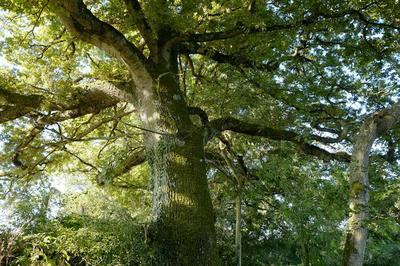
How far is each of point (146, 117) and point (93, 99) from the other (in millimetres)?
1404

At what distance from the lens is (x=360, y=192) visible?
4742 mm

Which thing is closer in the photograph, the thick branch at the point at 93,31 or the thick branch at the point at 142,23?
the thick branch at the point at 93,31

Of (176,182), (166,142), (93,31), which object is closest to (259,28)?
(166,142)

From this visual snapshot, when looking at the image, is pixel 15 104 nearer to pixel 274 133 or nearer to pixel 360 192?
pixel 274 133

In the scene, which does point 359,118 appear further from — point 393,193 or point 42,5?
point 42,5

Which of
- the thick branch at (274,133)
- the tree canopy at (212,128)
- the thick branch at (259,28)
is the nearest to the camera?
the tree canopy at (212,128)

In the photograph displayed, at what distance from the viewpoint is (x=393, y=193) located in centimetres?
445

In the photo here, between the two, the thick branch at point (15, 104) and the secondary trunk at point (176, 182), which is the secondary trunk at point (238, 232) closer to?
the secondary trunk at point (176, 182)

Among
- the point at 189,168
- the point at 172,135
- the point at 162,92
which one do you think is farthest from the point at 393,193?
the point at 162,92

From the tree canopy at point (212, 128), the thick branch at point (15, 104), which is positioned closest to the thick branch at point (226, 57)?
the tree canopy at point (212, 128)

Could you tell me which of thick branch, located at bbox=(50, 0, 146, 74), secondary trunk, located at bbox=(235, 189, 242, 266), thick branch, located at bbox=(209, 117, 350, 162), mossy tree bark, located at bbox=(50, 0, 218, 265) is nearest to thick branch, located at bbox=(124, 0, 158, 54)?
mossy tree bark, located at bbox=(50, 0, 218, 265)

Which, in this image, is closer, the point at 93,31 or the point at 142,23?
the point at 93,31

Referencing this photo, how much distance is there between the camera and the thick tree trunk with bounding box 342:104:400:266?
A: 14.9 ft

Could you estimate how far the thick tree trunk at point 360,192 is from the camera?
4.55 metres
